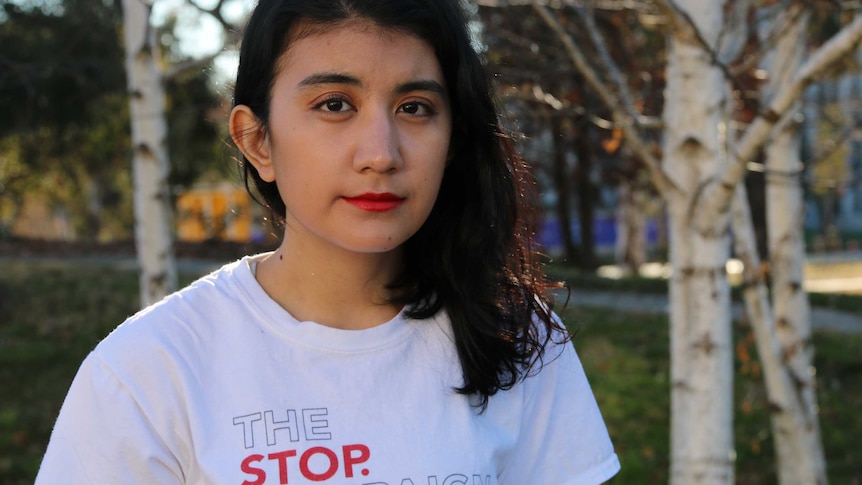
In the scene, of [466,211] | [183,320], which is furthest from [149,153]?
[183,320]

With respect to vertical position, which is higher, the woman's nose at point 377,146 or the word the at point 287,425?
the woman's nose at point 377,146

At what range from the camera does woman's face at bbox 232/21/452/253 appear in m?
1.79

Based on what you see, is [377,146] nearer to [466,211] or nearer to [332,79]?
[332,79]

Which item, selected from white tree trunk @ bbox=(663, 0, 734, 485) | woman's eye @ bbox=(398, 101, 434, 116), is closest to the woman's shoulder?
woman's eye @ bbox=(398, 101, 434, 116)

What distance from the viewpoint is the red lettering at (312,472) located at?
1.67 meters

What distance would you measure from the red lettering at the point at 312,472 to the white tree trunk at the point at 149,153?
4.21 meters

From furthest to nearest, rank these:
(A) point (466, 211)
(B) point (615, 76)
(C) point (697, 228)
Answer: (B) point (615, 76)
(C) point (697, 228)
(A) point (466, 211)

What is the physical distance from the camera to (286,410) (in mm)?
1724

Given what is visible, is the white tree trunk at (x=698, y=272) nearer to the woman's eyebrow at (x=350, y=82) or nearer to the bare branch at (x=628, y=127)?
the bare branch at (x=628, y=127)

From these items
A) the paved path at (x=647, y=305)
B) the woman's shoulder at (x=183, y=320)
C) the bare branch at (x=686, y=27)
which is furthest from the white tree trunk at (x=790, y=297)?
the paved path at (x=647, y=305)

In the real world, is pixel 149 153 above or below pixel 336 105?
above

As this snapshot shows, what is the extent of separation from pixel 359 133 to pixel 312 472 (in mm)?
557

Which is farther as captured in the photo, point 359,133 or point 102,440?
point 359,133

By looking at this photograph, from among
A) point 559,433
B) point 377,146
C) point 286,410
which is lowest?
point 559,433
